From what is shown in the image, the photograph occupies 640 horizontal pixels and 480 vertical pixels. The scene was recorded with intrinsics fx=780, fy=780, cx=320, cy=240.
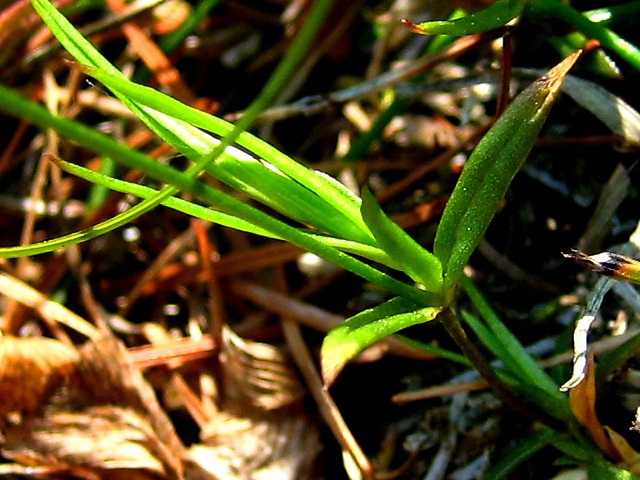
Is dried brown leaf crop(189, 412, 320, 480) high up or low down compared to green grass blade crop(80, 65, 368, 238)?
down

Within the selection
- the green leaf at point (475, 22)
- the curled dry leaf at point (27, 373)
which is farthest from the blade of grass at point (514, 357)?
the curled dry leaf at point (27, 373)

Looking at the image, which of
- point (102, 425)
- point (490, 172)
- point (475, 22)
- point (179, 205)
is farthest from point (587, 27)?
point (102, 425)

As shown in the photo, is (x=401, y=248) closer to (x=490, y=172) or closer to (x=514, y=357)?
(x=490, y=172)

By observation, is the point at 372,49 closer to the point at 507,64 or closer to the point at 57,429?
the point at 507,64

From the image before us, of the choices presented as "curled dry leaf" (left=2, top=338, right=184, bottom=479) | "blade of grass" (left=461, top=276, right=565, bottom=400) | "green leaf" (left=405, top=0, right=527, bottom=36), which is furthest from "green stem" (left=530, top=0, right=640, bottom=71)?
"curled dry leaf" (left=2, top=338, right=184, bottom=479)

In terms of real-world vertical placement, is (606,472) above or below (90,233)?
below

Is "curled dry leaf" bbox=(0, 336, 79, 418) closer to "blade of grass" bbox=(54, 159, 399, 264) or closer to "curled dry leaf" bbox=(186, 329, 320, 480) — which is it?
"curled dry leaf" bbox=(186, 329, 320, 480)

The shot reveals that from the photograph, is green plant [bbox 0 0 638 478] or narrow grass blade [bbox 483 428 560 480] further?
narrow grass blade [bbox 483 428 560 480]
